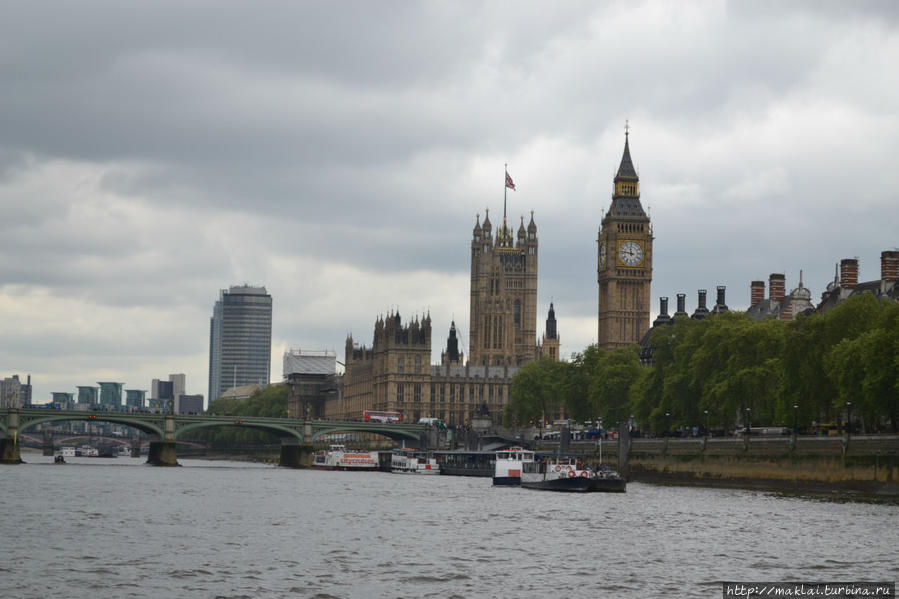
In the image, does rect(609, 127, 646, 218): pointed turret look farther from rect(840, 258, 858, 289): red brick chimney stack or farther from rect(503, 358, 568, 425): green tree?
rect(840, 258, 858, 289): red brick chimney stack

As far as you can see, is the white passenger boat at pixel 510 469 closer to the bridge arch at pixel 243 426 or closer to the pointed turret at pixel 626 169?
the bridge arch at pixel 243 426

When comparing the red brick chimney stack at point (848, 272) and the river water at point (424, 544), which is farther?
the red brick chimney stack at point (848, 272)

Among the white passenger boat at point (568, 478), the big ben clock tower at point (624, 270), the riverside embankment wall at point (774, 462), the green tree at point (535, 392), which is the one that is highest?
the big ben clock tower at point (624, 270)

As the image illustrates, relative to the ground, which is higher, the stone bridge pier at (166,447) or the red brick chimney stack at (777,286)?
the red brick chimney stack at (777,286)

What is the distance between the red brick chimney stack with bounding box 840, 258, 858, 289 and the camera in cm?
11938

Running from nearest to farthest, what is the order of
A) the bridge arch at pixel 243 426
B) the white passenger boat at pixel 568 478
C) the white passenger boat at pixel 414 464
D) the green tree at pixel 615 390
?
1. the white passenger boat at pixel 568 478
2. the green tree at pixel 615 390
3. the bridge arch at pixel 243 426
4. the white passenger boat at pixel 414 464

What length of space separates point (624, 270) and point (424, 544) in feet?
450

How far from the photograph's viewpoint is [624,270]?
18962 cm

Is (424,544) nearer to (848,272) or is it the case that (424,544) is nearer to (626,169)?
(848,272)

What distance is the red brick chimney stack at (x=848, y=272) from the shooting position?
119375 mm

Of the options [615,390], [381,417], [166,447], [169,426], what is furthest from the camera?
[381,417]

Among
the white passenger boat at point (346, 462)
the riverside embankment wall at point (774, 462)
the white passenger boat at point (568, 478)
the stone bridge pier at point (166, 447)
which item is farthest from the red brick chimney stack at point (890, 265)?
the stone bridge pier at point (166, 447)

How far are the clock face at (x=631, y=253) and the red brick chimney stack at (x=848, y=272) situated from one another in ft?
229

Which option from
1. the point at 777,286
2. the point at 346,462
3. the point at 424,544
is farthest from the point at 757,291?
the point at 424,544
